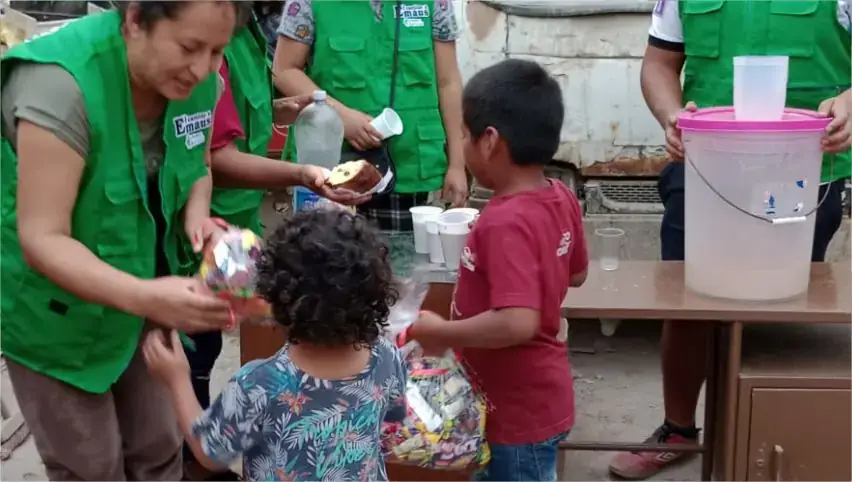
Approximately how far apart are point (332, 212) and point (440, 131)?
160 cm

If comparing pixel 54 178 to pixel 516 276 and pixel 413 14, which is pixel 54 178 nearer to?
pixel 516 276

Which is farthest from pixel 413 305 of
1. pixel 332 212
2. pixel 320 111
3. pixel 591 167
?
pixel 591 167

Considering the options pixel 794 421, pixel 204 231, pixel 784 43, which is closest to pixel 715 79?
pixel 784 43

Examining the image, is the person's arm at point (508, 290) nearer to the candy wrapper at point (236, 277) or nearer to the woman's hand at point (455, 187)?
the candy wrapper at point (236, 277)

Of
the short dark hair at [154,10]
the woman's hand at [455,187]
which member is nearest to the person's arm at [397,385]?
the short dark hair at [154,10]

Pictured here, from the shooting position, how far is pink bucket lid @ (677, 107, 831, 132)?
2.36m

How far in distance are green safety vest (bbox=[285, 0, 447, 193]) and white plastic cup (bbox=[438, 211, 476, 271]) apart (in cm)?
47

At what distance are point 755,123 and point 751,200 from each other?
0.22 metres

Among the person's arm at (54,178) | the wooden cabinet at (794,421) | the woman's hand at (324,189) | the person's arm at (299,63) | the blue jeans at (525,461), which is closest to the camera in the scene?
the person's arm at (54,178)

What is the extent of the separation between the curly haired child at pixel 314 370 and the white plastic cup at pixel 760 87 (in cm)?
123

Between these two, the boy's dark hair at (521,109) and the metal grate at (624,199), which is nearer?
the boy's dark hair at (521,109)

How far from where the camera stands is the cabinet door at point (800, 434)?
8.27ft

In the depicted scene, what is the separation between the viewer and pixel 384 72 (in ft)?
10.3

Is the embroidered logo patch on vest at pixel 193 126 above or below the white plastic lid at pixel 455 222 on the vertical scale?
above
